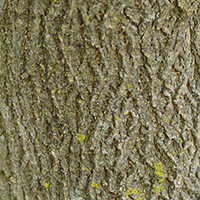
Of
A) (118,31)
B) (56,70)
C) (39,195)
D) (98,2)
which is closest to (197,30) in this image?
(118,31)

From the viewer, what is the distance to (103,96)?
1.12 meters

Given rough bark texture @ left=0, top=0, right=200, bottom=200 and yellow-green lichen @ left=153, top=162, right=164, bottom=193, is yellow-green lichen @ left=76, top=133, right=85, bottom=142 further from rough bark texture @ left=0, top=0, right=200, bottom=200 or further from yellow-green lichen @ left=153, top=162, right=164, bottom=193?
yellow-green lichen @ left=153, top=162, right=164, bottom=193

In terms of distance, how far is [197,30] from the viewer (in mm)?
1157

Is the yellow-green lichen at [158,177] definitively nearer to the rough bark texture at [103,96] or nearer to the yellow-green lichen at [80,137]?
the rough bark texture at [103,96]

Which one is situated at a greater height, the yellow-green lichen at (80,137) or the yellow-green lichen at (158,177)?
the yellow-green lichen at (80,137)

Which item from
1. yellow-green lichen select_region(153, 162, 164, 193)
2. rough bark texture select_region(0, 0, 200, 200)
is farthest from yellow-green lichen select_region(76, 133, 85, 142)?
yellow-green lichen select_region(153, 162, 164, 193)

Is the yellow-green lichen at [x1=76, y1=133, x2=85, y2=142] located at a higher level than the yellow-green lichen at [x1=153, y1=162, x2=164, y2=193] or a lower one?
higher

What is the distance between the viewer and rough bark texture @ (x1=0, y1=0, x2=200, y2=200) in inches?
42.6

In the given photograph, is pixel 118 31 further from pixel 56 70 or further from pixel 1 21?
pixel 1 21

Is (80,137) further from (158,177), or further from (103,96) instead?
(158,177)

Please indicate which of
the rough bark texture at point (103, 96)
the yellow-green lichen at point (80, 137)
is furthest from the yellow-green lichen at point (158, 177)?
the yellow-green lichen at point (80, 137)

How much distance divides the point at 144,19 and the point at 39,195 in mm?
1080

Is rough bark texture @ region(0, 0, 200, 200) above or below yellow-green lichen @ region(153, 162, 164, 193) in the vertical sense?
above

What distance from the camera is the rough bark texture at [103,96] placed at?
1082 mm
